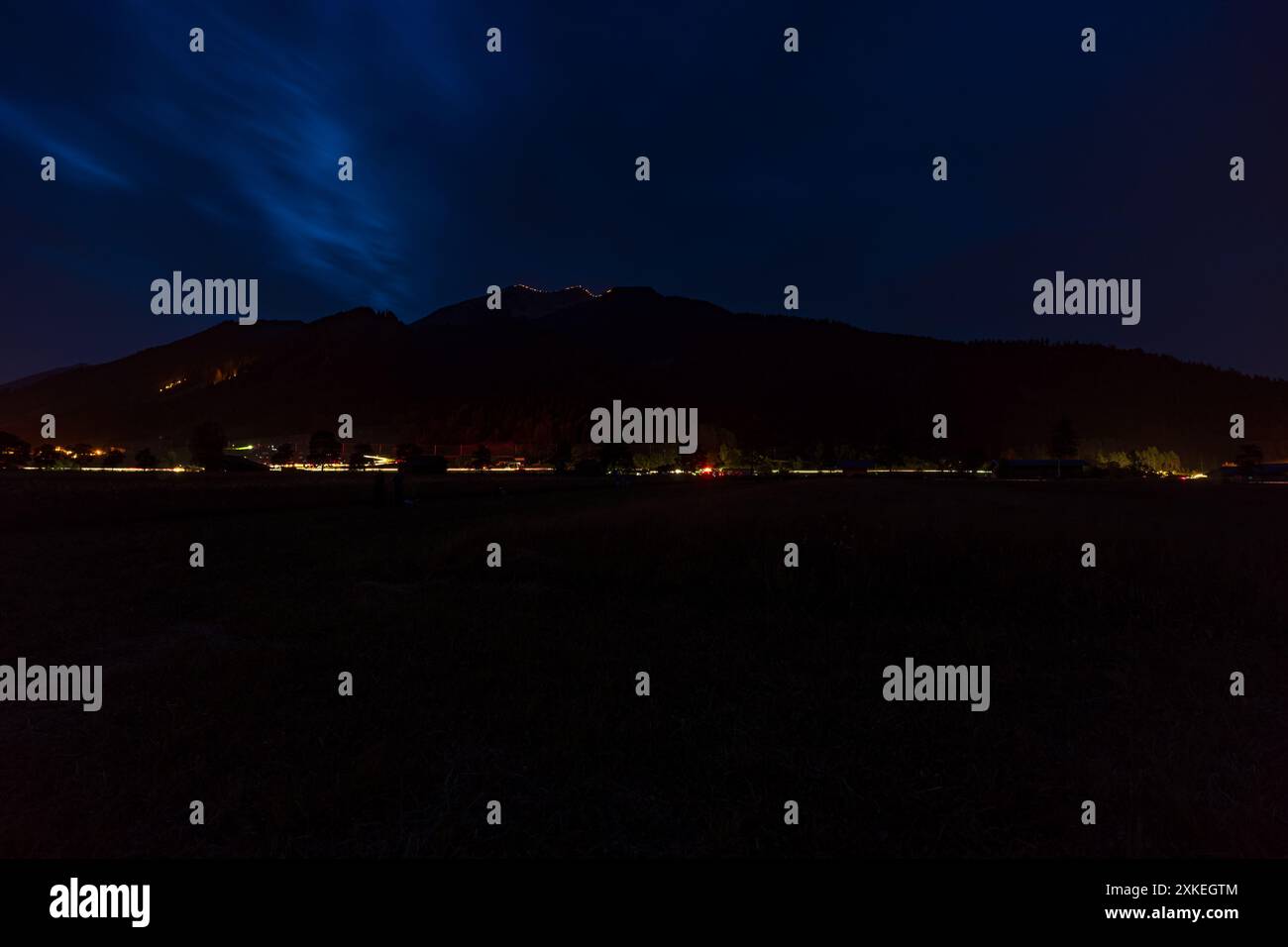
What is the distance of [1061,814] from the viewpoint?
5082 millimetres

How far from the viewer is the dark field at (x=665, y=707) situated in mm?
4941

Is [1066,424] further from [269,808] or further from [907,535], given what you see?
[269,808]

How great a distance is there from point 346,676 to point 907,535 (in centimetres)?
1540

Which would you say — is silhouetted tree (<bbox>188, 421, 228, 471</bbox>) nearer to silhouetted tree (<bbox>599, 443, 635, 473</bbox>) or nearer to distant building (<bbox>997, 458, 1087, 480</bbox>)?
silhouetted tree (<bbox>599, 443, 635, 473</bbox>)

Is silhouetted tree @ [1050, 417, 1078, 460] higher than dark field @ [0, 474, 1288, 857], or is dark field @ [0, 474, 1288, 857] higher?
silhouetted tree @ [1050, 417, 1078, 460]

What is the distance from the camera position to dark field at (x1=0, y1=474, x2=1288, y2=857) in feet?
16.2

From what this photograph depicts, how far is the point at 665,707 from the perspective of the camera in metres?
7.36

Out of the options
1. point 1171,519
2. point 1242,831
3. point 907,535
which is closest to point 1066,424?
point 1171,519

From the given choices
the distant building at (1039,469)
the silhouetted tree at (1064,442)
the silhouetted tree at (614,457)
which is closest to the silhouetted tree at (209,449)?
the silhouetted tree at (614,457)
